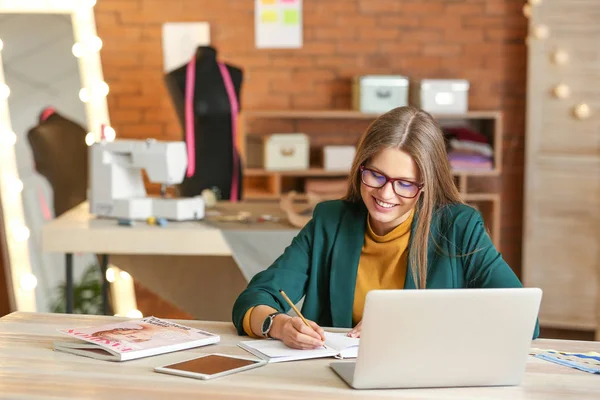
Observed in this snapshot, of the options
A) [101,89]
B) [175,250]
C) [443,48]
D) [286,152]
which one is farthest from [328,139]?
[175,250]

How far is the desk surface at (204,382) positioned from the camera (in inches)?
60.5

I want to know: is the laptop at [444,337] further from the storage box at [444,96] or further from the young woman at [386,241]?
the storage box at [444,96]

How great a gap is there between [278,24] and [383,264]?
336 centimetres

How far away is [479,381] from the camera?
1598mm

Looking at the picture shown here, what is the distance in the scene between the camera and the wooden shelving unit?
5051mm

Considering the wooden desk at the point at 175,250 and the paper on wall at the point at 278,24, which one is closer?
the wooden desk at the point at 175,250

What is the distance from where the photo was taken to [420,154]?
205 centimetres

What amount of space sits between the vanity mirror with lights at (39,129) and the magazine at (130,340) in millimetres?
2895

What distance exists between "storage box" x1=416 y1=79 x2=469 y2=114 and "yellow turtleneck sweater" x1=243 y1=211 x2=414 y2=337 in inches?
115

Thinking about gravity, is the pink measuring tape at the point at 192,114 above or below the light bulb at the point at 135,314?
above

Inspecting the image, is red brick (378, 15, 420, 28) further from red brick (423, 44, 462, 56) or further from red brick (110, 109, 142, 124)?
red brick (110, 109, 142, 124)

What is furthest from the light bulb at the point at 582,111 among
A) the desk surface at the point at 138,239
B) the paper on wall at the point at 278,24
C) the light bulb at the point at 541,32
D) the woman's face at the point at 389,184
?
the woman's face at the point at 389,184

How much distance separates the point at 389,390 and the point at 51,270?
3524mm

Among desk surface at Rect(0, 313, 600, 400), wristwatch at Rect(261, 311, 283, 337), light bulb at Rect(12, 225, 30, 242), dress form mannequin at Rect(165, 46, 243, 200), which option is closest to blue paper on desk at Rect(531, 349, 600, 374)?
desk surface at Rect(0, 313, 600, 400)
